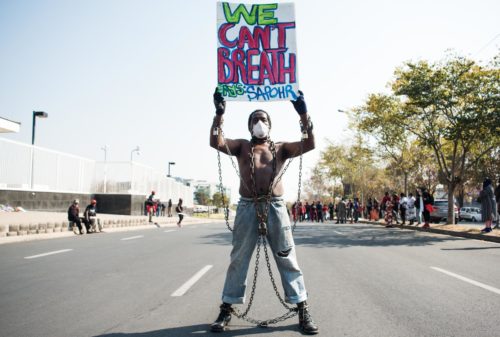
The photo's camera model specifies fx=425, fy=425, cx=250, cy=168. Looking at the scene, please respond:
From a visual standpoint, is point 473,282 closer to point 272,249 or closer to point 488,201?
point 272,249

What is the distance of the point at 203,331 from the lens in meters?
3.92

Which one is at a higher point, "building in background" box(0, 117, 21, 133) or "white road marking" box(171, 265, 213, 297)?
"building in background" box(0, 117, 21, 133)

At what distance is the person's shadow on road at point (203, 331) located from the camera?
3799 mm

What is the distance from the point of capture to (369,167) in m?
50.8

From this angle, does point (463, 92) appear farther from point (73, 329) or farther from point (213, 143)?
point (73, 329)

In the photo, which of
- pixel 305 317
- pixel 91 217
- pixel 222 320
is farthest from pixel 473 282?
pixel 91 217

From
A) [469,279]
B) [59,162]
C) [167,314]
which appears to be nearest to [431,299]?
[469,279]

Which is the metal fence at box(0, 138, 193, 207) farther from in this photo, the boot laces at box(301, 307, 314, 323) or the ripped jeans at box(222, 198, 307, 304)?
the boot laces at box(301, 307, 314, 323)

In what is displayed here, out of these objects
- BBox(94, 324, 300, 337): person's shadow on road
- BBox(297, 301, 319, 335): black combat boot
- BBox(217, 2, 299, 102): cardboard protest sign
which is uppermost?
BBox(217, 2, 299, 102): cardboard protest sign

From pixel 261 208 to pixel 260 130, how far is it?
2.66 ft

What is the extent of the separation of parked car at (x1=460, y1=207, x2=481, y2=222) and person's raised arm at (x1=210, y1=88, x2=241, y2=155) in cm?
4190

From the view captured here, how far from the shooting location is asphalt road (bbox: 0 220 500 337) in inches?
158

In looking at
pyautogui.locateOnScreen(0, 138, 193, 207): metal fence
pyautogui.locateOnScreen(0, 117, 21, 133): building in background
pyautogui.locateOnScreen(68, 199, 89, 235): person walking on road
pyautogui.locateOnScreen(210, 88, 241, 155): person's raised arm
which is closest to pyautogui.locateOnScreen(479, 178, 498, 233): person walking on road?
pyautogui.locateOnScreen(210, 88, 241, 155): person's raised arm

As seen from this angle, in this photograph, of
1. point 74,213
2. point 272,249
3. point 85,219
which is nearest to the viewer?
point 272,249
